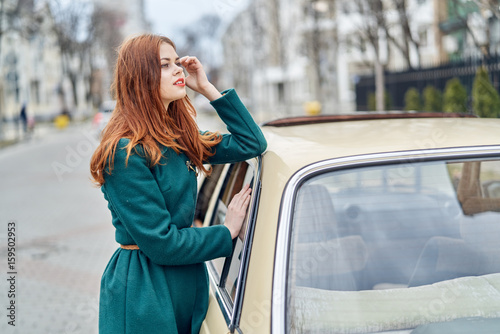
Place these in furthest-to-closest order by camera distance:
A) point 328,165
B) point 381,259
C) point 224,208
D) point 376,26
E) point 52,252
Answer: point 376,26 < point 52,252 < point 224,208 < point 381,259 < point 328,165

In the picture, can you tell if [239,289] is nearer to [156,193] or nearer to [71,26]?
[156,193]

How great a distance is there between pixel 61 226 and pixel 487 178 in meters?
7.48

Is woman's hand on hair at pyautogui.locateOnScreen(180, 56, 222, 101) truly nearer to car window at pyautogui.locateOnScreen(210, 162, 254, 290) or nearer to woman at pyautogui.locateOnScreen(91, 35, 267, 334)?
woman at pyautogui.locateOnScreen(91, 35, 267, 334)

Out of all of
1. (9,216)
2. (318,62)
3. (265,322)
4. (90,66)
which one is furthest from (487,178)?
(90,66)

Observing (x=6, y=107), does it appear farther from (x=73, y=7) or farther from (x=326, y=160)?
(x=326, y=160)

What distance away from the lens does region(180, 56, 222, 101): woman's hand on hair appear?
7.77ft

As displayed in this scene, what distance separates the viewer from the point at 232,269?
225cm

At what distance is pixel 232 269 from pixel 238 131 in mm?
518

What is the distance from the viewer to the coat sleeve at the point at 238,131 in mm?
2289

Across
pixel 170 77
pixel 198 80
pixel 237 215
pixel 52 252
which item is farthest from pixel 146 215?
pixel 52 252

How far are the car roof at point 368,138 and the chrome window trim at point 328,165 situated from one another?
3 centimetres

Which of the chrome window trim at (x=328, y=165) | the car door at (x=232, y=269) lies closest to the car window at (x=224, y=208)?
the car door at (x=232, y=269)

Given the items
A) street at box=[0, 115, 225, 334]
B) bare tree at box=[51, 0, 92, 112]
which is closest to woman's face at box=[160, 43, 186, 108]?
street at box=[0, 115, 225, 334]

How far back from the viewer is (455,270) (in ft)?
6.83
